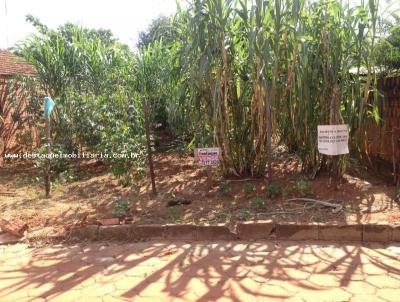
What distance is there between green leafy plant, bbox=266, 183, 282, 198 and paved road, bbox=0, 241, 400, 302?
0.90 meters

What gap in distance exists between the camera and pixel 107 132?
19.3 ft

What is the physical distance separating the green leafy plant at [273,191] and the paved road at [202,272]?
897 millimetres

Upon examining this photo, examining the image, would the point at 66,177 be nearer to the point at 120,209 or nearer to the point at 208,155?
the point at 120,209

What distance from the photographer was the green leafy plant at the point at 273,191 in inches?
176

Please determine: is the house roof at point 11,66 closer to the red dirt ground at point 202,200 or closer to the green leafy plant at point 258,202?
the red dirt ground at point 202,200

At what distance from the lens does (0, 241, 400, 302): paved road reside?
9.01ft

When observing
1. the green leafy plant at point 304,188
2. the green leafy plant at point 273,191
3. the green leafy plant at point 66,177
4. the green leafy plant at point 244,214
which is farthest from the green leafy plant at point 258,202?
the green leafy plant at point 66,177

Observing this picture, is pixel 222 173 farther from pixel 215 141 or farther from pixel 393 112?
pixel 393 112

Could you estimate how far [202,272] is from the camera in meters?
3.09

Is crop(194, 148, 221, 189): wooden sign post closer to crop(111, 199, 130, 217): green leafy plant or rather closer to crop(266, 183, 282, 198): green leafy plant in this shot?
crop(266, 183, 282, 198): green leafy plant

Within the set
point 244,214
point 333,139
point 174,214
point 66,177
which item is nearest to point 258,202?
point 244,214

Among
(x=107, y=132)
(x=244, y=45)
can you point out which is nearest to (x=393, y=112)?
(x=244, y=45)

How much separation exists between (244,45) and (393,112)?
2412 mm

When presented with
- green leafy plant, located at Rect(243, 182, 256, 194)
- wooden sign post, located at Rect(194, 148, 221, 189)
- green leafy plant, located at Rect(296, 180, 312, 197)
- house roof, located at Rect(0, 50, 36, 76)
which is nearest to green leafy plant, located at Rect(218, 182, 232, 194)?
green leafy plant, located at Rect(243, 182, 256, 194)
